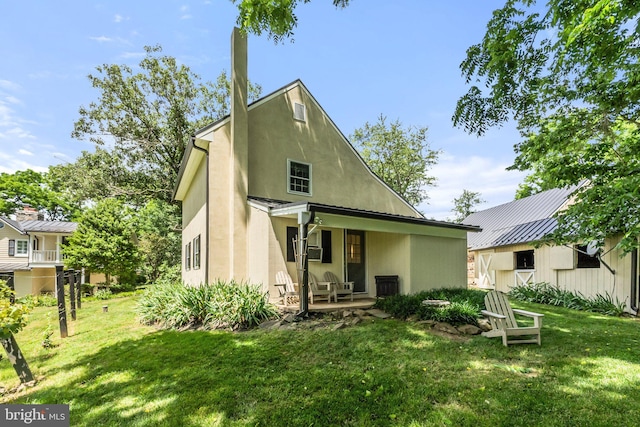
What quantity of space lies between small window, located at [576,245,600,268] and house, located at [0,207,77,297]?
31.8 m

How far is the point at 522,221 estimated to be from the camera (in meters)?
16.6

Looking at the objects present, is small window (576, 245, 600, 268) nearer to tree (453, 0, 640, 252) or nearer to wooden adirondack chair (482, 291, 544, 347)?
tree (453, 0, 640, 252)

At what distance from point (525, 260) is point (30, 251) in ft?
109

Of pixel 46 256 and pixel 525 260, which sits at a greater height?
pixel 46 256

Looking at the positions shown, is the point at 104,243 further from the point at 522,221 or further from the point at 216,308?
the point at 522,221

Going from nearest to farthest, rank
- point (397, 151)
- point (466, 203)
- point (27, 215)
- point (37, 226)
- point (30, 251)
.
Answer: point (30, 251) → point (37, 226) → point (397, 151) → point (27, 215) → point (466, 203)

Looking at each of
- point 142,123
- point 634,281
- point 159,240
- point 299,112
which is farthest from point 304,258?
point 159,240

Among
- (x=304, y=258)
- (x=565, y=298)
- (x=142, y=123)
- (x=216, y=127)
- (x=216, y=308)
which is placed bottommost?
(x=565, y=298)

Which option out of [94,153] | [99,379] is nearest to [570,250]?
[99,379]

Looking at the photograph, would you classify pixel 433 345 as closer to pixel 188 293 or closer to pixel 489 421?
pixel 489 421

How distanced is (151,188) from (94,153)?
3.79m

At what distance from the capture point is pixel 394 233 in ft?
34.1

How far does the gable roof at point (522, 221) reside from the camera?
1439cm

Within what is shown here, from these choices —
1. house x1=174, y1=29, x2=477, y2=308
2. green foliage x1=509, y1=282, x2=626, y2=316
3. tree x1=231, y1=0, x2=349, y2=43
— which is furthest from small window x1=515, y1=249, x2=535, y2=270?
tree x1=231, y1=0, x2=349, y2=43
